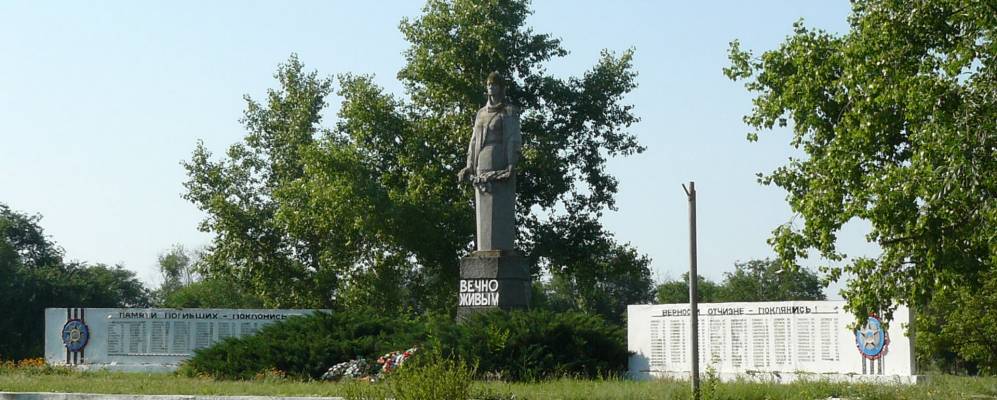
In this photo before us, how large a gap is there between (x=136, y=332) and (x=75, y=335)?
4.13 feet

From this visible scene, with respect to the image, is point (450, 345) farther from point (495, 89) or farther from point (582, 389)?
point (495, 89)

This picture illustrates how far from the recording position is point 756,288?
73.5 meters

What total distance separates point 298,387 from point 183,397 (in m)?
1.82

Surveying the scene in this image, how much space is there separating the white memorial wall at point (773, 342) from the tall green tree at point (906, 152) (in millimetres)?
1891

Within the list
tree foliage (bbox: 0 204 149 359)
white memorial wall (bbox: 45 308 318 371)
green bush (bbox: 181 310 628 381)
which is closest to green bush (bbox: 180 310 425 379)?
green bush (bbox: 181 310 628 381)

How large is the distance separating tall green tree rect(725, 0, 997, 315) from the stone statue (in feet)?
17.3

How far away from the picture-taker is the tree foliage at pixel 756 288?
70.6m

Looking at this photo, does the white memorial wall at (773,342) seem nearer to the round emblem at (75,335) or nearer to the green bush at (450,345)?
the green bush at (450,345)

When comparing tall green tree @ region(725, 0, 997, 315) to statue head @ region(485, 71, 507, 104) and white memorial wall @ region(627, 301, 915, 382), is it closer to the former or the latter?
white memorial wall @ region(627, 301, 915, 382)

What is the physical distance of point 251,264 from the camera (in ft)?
117

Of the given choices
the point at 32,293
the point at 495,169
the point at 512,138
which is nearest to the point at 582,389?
the point at 495,169

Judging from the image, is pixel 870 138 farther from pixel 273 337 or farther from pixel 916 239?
pixel 273 337

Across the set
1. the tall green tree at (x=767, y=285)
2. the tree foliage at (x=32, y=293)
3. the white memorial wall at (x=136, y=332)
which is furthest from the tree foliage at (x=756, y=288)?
the white memorial wall at (x=136, y=332)

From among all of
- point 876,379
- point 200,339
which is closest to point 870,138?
point 876,379
